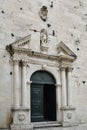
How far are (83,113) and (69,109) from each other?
3.54ft

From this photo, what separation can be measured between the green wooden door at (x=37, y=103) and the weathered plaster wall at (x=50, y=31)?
3.54 feet

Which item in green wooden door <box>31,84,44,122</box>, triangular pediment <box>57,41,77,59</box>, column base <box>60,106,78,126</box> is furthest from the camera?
triangular pediment <box>57,41,77,59</box>

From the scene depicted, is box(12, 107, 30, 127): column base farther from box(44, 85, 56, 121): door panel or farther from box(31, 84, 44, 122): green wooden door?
box(44, 85, 56, 121): door panel

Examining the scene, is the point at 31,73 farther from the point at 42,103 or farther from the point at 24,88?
the point at 42,103

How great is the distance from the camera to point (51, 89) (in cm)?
1140

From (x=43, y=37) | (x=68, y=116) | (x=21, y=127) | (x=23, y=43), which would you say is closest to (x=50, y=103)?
(x=68, y=116)

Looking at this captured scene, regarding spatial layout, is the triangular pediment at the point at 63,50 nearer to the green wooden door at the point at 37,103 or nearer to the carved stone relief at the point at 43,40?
the carved stone relief at the point at 43,40

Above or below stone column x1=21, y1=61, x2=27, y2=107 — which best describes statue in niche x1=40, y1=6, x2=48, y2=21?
above

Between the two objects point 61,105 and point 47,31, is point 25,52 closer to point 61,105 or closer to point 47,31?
point 47,31

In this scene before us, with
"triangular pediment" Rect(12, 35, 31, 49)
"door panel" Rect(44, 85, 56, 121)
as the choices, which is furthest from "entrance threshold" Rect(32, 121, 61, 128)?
"triangular pediment" Rect(12, 35, 31, 49)

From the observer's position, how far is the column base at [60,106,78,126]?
36.2 ft

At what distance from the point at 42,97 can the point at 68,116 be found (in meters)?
1.27

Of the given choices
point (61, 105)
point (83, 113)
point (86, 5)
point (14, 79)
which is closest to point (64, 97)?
point (61, 105)

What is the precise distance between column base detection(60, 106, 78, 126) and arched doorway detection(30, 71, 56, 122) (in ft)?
1.19
